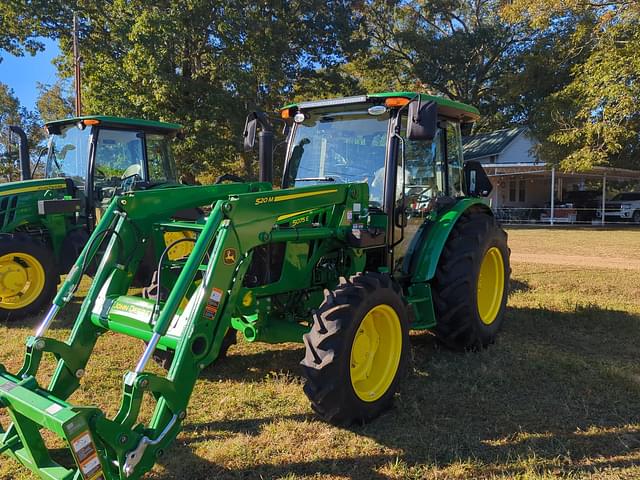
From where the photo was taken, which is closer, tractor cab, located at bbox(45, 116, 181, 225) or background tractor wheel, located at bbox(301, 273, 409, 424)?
background tractor wheel, located at bbox(301, 273, 409, 424)

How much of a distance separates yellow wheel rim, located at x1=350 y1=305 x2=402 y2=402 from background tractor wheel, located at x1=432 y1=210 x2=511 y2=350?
0.96 meters

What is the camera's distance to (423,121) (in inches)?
145

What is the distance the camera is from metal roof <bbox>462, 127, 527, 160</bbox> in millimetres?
27234

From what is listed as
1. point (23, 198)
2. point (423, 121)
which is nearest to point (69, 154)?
point (23, 198)

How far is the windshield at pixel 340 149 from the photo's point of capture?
4441mm

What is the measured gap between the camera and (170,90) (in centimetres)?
1658

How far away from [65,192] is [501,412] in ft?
20.1

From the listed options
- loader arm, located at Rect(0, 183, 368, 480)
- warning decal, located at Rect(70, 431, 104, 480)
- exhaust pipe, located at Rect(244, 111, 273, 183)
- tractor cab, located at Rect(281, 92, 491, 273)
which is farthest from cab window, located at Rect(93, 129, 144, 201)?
warning decal, located at Rect(70, 431, 104, 480)

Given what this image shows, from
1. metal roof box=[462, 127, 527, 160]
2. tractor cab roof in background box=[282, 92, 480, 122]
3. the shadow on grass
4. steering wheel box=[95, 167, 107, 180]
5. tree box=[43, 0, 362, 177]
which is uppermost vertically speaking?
tree box=[43, 0, 362, 177]

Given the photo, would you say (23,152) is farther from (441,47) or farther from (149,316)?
(441,47)

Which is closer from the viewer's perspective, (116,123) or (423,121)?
(423,121)

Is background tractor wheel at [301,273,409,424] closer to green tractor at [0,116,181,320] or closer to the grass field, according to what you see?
the grass field

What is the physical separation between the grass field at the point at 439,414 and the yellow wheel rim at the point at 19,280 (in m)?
0.52

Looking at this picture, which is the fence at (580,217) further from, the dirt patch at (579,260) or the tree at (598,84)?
the dirt patch at (579,260)
